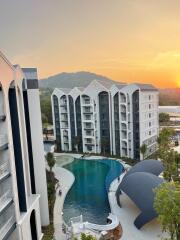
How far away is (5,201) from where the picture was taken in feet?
44.0

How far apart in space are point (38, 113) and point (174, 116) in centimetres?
6321

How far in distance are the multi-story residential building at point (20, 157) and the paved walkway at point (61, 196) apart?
1089 mm

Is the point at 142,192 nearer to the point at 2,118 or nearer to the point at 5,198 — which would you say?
the point at 5,198

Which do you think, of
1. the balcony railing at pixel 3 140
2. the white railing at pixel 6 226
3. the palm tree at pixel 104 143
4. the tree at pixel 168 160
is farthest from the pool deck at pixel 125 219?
the palm tree at pixel 104 143

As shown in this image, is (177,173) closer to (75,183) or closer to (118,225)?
(118,225)

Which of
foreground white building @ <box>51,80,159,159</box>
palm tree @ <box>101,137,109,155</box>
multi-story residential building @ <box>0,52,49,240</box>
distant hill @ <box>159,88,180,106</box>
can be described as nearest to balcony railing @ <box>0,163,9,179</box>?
multi-story residential building @ <box>0,52,49,240</box>

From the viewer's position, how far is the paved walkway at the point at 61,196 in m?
17.8

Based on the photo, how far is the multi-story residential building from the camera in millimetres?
13375

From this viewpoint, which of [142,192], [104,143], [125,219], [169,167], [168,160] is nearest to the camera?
[142,192]

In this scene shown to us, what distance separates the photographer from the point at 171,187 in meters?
12.9

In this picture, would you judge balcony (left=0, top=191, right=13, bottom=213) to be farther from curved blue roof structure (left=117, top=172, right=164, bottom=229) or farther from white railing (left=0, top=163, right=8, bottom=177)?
curved blue roof structure (left=117, top=172, right=164, bottom=229)

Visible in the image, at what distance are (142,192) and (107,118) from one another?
21.2m

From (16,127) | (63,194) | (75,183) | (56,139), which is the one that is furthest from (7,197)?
(56,139)

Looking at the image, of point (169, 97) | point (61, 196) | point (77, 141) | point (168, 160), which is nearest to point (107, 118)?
point (77, 141)
